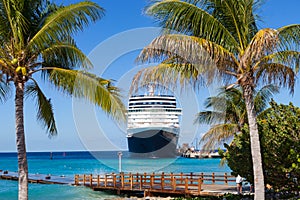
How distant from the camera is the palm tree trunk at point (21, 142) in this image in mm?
8492

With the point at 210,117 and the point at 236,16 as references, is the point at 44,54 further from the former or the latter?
the point at 210,117

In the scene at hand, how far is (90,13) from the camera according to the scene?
898 cm

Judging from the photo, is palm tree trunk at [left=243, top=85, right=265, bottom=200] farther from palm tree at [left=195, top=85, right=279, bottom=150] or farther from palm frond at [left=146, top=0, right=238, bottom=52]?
palm tree at [left=195, top=85, right=279, bottom=150]

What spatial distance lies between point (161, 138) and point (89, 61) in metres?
56.1

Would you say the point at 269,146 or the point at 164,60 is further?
the point at 269,146

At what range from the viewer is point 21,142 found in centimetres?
858

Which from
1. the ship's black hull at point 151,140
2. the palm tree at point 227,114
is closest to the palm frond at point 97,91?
the palm tree at point 227,114

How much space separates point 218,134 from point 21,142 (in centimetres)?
A: 1363

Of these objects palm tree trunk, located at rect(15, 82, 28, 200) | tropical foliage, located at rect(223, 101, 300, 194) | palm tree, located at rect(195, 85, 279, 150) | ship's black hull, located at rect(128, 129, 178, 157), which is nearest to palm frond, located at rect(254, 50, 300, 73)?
tropical foliage, located at rect(223, 101, 300, 194)

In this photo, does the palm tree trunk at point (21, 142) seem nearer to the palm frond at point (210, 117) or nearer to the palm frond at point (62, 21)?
the palm frond at point (62, 21)

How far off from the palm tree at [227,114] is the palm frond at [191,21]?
10.2 metres

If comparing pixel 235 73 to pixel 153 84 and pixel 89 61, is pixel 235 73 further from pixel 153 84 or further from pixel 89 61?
pixel 89 61

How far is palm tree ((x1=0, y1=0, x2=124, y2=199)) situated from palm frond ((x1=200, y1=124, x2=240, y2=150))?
40.0ft

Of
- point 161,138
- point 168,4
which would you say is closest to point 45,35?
point 168,4
